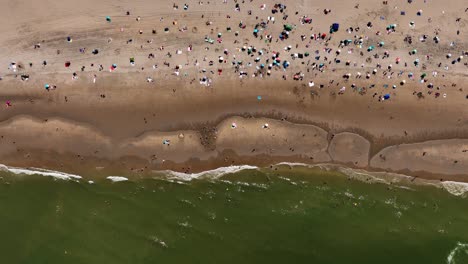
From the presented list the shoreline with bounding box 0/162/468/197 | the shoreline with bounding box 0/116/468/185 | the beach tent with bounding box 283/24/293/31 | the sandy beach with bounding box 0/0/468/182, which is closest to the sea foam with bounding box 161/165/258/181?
the shoreline with bounding box 0/162/468/197

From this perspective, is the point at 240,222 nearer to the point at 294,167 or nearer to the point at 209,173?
the point at 209,173

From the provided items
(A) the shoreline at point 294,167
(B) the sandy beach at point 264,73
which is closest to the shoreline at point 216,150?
(B) the sandy beach at point 264,73

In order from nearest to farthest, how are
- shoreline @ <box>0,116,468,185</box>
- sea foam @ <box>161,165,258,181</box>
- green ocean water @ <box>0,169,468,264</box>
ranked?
green ocean water @ <box>0,169,468,264</box>, shoreline @ <box>0,116,468,185</box>, sea foam @ <box>161,165,258,181</box>

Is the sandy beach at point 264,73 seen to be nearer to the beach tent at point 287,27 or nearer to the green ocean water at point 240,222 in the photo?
the beach tent at point 287,27

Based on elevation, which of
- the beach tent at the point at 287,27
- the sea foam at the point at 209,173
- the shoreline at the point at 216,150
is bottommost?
the sea foam at the point at 209,173

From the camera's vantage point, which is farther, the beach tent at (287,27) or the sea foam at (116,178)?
the sea foam at (116,178)

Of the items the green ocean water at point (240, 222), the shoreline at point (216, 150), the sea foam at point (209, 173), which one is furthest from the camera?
the sea foam at point (209, 173)

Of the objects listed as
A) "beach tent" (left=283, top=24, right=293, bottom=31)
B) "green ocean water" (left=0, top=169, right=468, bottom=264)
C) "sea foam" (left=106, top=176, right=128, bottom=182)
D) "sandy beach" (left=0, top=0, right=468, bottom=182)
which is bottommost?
"green ocean water" (left=0, top=169, right=468, bottom=264)

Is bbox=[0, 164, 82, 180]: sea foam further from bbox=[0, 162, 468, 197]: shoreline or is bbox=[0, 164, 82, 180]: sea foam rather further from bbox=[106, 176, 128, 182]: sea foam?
bbox=[106, 176, 128, 182]: sea foam
